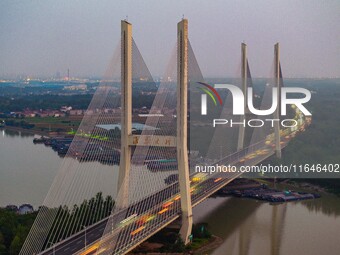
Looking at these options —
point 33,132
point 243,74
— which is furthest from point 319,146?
point 33,132

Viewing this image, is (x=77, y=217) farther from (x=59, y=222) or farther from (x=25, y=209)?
(x=25, y=209)

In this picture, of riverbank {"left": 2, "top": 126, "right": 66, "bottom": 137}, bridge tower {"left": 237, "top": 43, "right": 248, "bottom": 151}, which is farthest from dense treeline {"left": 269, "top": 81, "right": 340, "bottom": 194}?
riverbank {"left": 2, "top": 126, "right": 66, "bottom": 137}

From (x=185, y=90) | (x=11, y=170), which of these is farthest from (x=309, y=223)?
(x=11, y=170)

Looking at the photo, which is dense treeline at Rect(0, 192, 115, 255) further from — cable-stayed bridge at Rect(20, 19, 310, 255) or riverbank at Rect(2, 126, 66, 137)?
riverbank at Rect(2, 126, 66, 137)

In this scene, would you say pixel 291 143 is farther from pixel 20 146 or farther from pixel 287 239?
pixel 20 146

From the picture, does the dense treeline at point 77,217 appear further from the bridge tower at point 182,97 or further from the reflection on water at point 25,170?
the reflection on water at point 25,170

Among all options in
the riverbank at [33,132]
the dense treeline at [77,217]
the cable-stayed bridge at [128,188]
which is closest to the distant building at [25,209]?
the cable-stayed bridge at [128,188]
